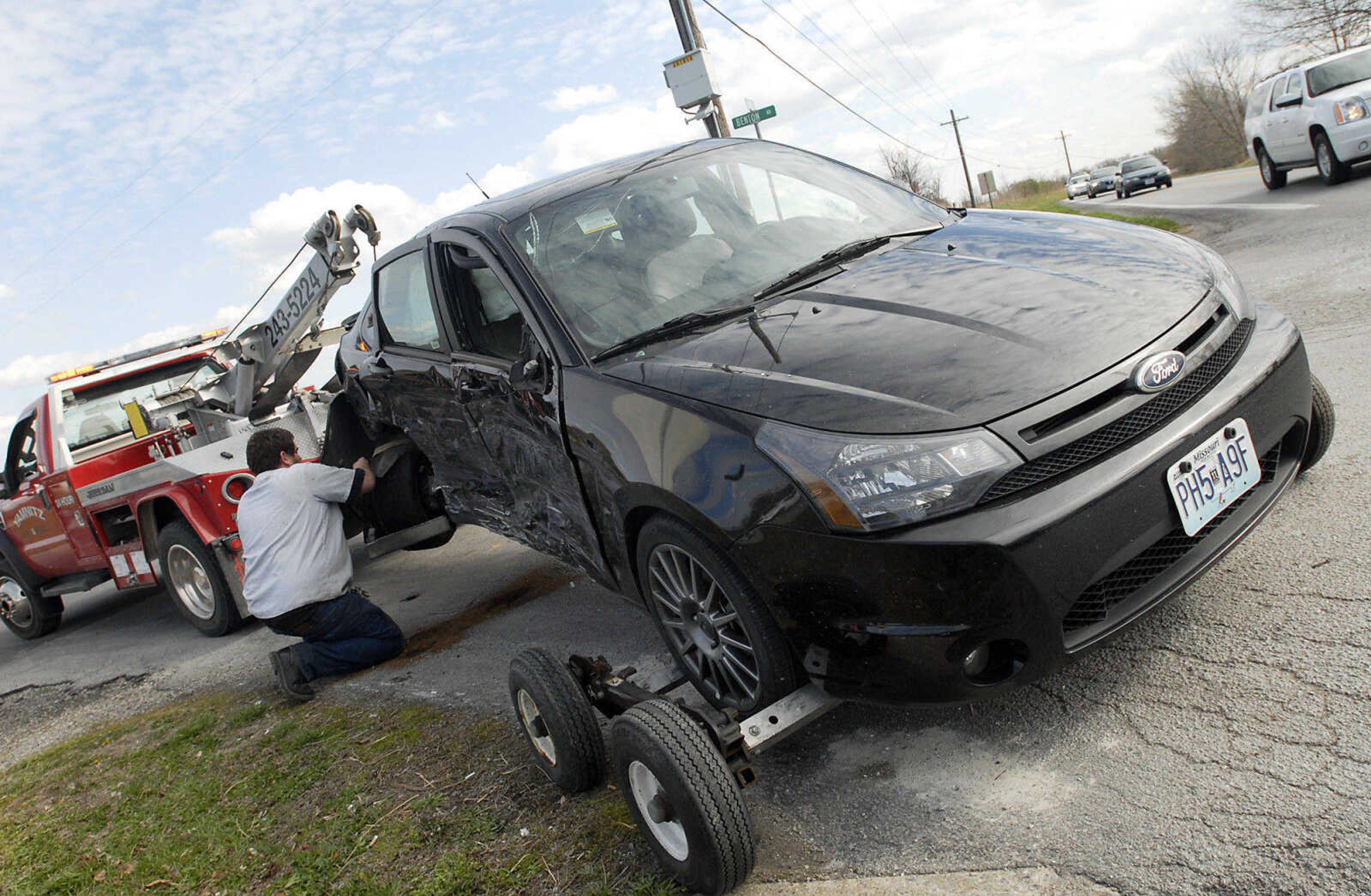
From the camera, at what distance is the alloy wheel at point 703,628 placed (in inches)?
112

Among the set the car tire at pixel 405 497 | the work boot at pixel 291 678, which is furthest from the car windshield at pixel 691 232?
the work boot at pixel 291 678

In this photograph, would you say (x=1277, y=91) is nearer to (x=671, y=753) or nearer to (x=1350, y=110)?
(x=1350, y=110)

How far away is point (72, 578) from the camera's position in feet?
25.8

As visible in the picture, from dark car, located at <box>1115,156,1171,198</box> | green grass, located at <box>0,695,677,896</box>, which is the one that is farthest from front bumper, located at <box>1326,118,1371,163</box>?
dark car, located at <box>1115,156,1171,198</box>

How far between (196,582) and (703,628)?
5030mm

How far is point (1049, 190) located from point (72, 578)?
7393 cm

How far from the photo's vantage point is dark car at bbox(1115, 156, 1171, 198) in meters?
30.3

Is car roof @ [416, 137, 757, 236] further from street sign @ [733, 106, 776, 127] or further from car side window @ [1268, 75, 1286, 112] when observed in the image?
car side window @ [1268, 75, 1286, 112]

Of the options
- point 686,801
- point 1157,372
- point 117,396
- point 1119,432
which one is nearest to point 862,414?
point 1119,432

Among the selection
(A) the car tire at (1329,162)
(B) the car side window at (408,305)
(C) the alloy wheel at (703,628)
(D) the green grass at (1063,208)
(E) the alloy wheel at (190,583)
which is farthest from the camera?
(D) the green grass at (1063,208)

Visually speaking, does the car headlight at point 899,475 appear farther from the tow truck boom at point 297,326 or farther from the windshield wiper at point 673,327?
the tow truck boom at point 297,326

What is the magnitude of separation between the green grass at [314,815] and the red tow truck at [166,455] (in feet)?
Result: 5.69

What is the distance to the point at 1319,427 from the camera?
3533 millimetres

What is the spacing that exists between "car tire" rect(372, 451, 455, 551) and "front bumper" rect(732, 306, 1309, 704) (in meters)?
3.15
